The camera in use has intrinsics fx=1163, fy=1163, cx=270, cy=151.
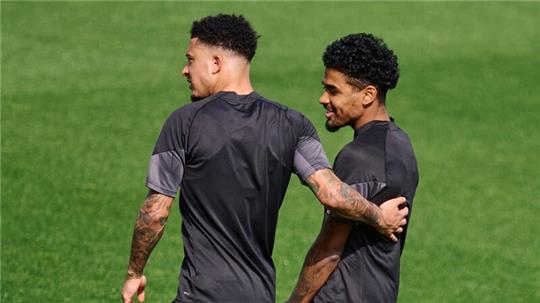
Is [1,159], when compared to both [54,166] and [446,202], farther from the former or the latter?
[446,202]

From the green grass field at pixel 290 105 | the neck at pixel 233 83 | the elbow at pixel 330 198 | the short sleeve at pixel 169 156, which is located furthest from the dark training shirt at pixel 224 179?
the green grass field at pixel 290 105

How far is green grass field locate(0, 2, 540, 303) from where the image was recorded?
12000 millimetres

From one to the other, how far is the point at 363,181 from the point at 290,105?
12.2m

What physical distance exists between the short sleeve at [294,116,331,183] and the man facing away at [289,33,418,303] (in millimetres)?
156

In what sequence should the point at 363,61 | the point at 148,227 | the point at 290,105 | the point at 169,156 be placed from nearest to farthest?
the point at 169,156
the point at 148,227
the point at 363,61
the point at 290,105

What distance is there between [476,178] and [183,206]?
977 cm

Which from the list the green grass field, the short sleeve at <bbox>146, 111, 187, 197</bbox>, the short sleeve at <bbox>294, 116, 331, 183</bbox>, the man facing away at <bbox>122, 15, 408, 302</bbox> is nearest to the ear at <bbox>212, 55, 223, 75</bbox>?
the man facing away at <bbox>122, 15, 408, 302</bbox>

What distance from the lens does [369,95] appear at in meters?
6.73

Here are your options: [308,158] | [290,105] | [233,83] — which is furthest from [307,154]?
[290,105]

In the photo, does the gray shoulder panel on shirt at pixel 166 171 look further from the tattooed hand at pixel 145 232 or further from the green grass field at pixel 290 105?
the green grass field at pixel 290 105

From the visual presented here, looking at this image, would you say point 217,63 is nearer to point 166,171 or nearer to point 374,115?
point 166,171

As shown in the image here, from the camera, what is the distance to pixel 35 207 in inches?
536

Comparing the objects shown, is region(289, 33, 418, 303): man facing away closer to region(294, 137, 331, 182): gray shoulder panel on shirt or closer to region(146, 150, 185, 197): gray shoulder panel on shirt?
region(294, 137, 331, 182): gray shoulder panel on shirt

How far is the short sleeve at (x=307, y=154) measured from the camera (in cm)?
646
